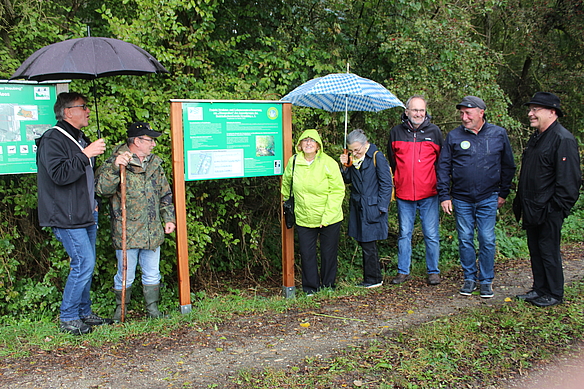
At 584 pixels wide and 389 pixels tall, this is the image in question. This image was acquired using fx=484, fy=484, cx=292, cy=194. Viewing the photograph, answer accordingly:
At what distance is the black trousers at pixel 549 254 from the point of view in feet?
16.3

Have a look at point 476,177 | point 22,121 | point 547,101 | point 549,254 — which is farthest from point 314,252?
point 22,121

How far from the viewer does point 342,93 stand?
5.26 meters

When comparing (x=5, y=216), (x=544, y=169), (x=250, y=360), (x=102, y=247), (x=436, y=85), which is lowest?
Answer: (x=250, y=360)

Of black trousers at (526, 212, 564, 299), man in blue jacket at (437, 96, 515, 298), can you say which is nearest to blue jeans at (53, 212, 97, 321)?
man in blue jacket at (437, 96, 515, 298)

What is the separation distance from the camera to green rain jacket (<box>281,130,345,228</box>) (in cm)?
535

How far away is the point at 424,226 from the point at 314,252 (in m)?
1.43

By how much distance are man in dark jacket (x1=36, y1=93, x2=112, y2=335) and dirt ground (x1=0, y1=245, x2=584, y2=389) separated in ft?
1.83

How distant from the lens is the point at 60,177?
4164 millimetres

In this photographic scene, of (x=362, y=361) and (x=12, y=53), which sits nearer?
(x=362, y=361)

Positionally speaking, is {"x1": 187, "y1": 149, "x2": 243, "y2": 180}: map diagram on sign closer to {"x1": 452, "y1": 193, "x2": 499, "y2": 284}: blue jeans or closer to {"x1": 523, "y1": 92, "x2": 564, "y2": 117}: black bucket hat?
{"x1": 452, "y1": 193, "x2": 499, "y2": 284}: blue jeans

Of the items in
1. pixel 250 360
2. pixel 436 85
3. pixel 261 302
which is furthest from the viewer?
pixel 436 85

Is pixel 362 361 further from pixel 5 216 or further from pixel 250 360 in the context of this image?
pixel 5 216

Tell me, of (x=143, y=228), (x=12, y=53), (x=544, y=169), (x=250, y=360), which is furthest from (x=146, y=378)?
(x=544, y=169)

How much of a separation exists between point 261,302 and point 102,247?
1823mm
